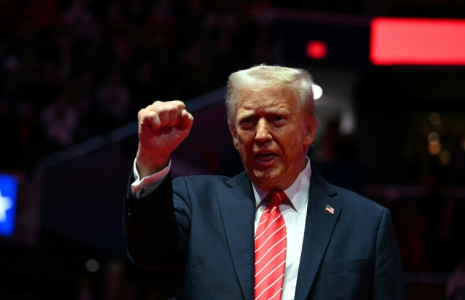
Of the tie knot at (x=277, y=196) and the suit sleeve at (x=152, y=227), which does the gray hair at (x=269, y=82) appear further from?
the suit sleeve at (x=152, y=227)

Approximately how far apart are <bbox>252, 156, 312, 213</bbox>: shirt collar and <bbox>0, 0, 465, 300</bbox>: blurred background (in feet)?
8.74

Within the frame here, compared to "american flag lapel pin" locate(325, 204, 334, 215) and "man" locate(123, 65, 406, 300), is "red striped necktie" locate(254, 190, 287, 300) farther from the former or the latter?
"american flag lapel pin" locate(325, 204, 334, 215)

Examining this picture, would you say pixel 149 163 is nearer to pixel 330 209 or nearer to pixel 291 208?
pixel 291 208

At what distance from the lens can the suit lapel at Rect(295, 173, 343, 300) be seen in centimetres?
208

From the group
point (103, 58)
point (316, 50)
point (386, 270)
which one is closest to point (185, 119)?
point (386, 270)

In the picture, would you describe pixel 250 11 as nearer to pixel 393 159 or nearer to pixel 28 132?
pixel 28 132

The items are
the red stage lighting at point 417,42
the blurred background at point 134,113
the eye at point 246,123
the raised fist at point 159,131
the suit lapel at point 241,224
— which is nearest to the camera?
the raised fist at point 159,131

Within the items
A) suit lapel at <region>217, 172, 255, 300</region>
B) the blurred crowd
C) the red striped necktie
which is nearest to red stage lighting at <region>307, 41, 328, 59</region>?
the blurred crowd

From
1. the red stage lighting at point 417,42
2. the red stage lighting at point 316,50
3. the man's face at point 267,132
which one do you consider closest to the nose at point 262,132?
the man's face at point 267,132

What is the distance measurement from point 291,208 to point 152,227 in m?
0.53

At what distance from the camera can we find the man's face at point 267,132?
2.16 m

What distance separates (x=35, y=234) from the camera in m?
5.65

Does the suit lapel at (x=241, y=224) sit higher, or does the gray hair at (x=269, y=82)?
the gray hair at (x=269, y=82)

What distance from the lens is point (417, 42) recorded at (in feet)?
21.6
